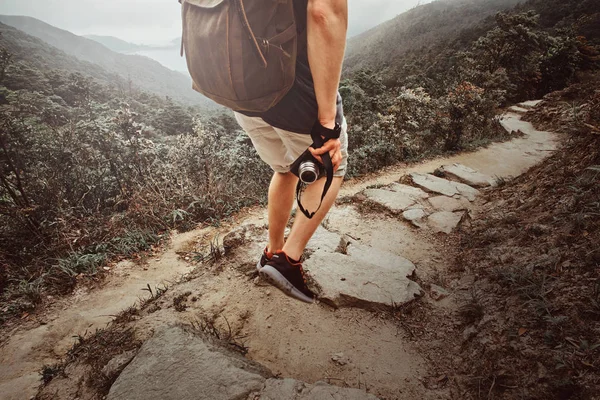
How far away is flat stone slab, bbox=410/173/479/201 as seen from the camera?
11.3 ft

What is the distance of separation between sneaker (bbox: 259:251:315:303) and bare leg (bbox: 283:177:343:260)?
5cm

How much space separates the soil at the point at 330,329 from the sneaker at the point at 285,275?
11 centimetres

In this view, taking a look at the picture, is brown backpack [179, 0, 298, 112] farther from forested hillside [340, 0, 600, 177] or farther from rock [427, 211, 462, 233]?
forested hillside [340, 0, 600, 177]

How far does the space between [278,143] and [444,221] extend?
2083mm

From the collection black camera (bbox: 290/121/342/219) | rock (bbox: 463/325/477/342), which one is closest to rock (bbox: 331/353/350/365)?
rock (bbox: 463/325/477/342)

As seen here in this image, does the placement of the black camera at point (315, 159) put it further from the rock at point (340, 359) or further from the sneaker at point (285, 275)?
the rock at point (340, 359)

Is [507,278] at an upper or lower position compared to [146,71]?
lower

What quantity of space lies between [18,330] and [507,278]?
3.02 m

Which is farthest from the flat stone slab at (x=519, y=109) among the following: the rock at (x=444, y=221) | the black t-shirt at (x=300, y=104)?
the black t-shirt at (x=300, y=104)

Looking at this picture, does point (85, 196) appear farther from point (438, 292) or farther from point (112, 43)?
point (112, 43)

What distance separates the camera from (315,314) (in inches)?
62.7

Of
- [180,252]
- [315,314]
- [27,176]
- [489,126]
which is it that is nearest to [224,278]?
[315,314]

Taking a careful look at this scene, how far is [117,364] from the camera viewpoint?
46.9 inches

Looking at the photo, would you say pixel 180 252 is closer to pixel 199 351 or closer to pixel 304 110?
pixel 199 351
